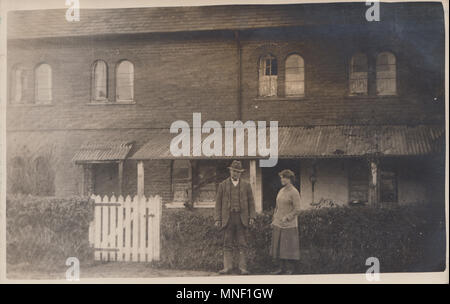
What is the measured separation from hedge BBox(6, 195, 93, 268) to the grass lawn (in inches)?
4.1

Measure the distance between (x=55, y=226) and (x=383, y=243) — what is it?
225 inches

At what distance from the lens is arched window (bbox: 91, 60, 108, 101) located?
10.4m

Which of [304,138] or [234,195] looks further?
[304,138]

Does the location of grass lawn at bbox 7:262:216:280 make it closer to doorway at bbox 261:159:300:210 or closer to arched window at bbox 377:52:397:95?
doorway at bbox 261:159:300:210

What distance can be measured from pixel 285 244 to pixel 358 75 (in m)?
3.62

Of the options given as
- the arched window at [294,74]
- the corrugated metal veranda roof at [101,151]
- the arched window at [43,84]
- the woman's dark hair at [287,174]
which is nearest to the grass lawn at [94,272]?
the corrugated metal veranda roof at [101,151]

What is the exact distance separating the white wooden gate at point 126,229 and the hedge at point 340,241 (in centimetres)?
24

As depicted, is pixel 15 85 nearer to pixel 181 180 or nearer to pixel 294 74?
pixel 181 180

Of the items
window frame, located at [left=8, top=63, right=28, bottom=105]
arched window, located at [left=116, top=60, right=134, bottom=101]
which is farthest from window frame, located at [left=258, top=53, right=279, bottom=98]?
window frame, located at [left=8, top=63, right=28, bottom=105]

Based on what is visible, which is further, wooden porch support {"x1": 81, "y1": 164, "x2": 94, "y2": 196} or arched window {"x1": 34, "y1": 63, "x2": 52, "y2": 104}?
arched window {"x1": 34, "y1": 63, "x2": 52, "y2": 104}

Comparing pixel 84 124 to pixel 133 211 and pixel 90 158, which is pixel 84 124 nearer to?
pixel 90 158

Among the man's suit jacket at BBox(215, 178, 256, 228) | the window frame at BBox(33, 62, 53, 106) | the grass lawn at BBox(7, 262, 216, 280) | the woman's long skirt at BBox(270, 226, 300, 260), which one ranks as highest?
the window frame at BBox(33, 62, 53, 106)

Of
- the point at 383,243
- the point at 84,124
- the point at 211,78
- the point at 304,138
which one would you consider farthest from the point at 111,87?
the point at 383,243

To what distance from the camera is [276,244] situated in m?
9.34
